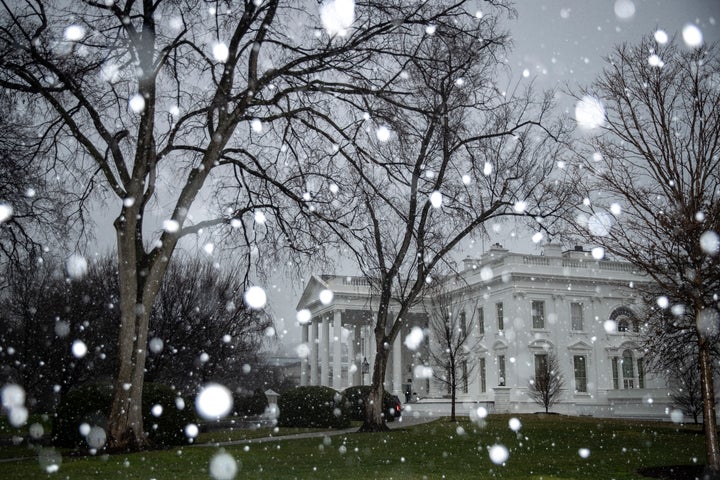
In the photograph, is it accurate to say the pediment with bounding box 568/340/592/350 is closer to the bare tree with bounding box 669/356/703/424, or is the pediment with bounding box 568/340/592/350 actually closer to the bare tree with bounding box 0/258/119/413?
the bare tree with bounding box 669/356/703/424

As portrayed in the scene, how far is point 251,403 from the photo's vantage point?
50094mm

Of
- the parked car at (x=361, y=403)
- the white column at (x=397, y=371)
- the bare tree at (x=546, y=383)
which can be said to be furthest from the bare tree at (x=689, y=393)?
the white column at (x=397, y=371)

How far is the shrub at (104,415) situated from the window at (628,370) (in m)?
36.8

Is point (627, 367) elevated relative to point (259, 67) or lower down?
lower down

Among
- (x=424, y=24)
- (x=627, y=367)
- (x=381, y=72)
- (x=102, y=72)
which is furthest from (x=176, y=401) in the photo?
(x=627, y=367)

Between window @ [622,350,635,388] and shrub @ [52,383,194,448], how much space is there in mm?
36776

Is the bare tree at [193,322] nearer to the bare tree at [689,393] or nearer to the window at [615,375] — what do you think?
the bare tree at [689,393]

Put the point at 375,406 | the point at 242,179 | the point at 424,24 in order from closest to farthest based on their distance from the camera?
the point at 424,24
the point at 242,179
the point at 375,406

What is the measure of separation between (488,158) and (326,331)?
3801 cm

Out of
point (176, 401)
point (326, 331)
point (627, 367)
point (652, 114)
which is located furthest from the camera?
point (326, 331)

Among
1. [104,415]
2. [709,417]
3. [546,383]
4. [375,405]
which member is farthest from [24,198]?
[546,383]

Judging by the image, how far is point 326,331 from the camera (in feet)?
178

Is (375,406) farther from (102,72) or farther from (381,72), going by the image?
(102,72)

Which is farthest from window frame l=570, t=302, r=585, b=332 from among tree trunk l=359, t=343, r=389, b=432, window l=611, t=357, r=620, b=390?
tree trunk l=359, t=343, r=389, b=432
